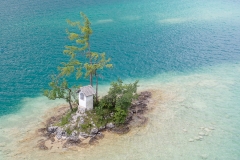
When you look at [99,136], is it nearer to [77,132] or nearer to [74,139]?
[77,132]

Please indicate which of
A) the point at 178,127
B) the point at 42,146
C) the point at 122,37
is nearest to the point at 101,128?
the point at 42,146

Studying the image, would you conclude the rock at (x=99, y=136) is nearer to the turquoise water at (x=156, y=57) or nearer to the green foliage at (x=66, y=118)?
the turquoise water at (x=156, y=57)

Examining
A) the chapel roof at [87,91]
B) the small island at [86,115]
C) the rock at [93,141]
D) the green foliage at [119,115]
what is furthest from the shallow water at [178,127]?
the chapel roof at [87,91]

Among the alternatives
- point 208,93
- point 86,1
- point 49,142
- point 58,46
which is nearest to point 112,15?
point 86,1

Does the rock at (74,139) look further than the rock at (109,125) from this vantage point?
No

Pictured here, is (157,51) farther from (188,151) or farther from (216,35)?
(188,151)

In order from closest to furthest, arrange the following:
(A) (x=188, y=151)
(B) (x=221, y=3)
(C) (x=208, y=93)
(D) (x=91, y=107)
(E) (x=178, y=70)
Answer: (A) (x=188, y=151)
(D) (x=91, y=107)
(C) (x=208, y=93)
(E) (x=178, y=70)
(B) (x=221, y=3)
